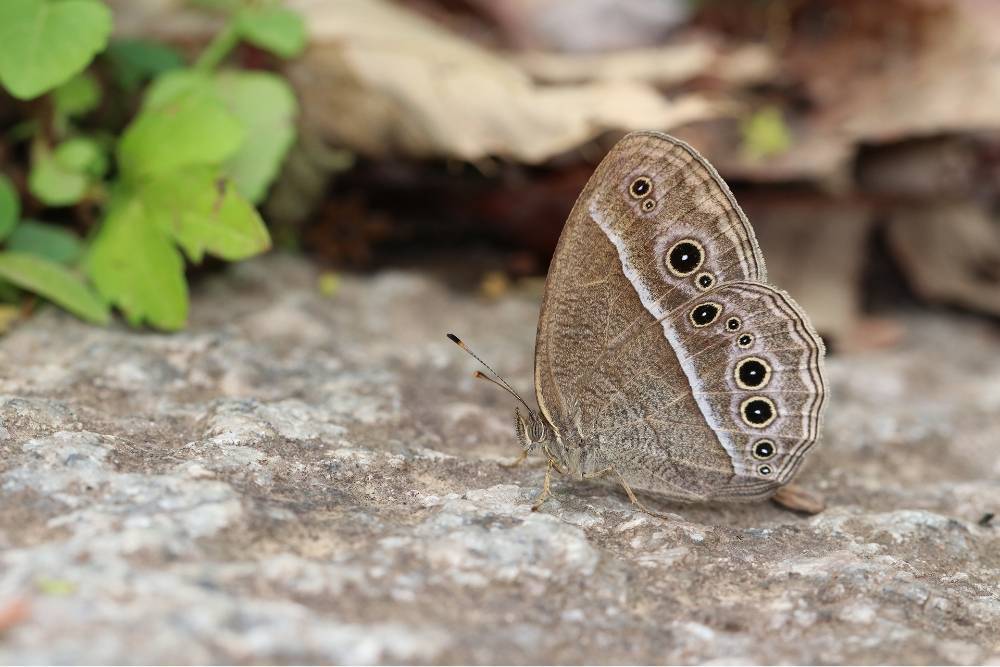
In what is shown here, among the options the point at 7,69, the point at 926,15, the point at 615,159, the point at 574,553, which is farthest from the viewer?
the point at 926,15

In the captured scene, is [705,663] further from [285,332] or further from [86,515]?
[285,332]

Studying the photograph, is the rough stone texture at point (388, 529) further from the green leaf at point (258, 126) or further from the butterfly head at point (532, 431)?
the green leaf at point (258, 126)

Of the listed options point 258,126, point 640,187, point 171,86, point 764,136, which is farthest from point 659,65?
point 171,86

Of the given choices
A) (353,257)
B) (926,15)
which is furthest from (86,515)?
(926,15)

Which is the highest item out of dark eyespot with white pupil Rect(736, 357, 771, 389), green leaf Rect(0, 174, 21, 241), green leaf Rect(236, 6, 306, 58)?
green leaf Rect(236, 6, 306, 58)

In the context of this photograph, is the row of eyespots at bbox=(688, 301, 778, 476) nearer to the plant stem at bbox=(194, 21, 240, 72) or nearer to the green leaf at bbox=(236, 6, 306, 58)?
the green leaf at bbox=(236, 6, 306, 58)

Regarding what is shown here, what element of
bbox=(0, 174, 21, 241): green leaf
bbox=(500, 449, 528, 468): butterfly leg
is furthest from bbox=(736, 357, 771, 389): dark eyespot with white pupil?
bbox=(0, 174, 21, 241): green leaf
